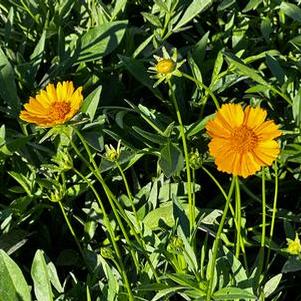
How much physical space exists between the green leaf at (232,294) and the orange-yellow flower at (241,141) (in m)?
0.17

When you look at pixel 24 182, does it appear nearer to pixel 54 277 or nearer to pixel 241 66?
pixel 54 277

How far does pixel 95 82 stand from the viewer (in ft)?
4.37

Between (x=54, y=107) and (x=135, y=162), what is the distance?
36 cm

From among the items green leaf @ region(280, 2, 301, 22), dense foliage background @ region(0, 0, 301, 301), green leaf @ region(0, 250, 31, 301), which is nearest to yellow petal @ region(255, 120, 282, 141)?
dense foliage background @ region(0, 0, 301, 301)

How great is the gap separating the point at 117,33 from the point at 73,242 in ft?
1.12

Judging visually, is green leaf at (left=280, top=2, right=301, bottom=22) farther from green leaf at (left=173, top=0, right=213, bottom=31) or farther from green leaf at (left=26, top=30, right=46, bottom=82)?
green leaf at (left=26, top=30, right=46, bottom=82)

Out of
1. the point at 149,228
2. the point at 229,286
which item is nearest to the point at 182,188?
the point at 149,228

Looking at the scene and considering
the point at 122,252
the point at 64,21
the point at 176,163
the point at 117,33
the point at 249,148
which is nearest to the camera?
the point at 249,148

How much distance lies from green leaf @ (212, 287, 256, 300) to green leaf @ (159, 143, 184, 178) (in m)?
0.18

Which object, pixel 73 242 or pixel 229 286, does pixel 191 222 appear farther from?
pixel 73 242

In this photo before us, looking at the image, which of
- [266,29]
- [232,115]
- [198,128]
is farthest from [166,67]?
[266,29]

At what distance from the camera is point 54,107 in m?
0.94

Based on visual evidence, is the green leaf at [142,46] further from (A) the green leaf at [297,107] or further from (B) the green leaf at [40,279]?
(B) the green leaf at [40,279]

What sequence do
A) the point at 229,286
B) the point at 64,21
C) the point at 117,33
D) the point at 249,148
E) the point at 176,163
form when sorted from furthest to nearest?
the point at 64,21
the point at 117,33
the point at 176,163
the point at 229,286
the point at 249,148
